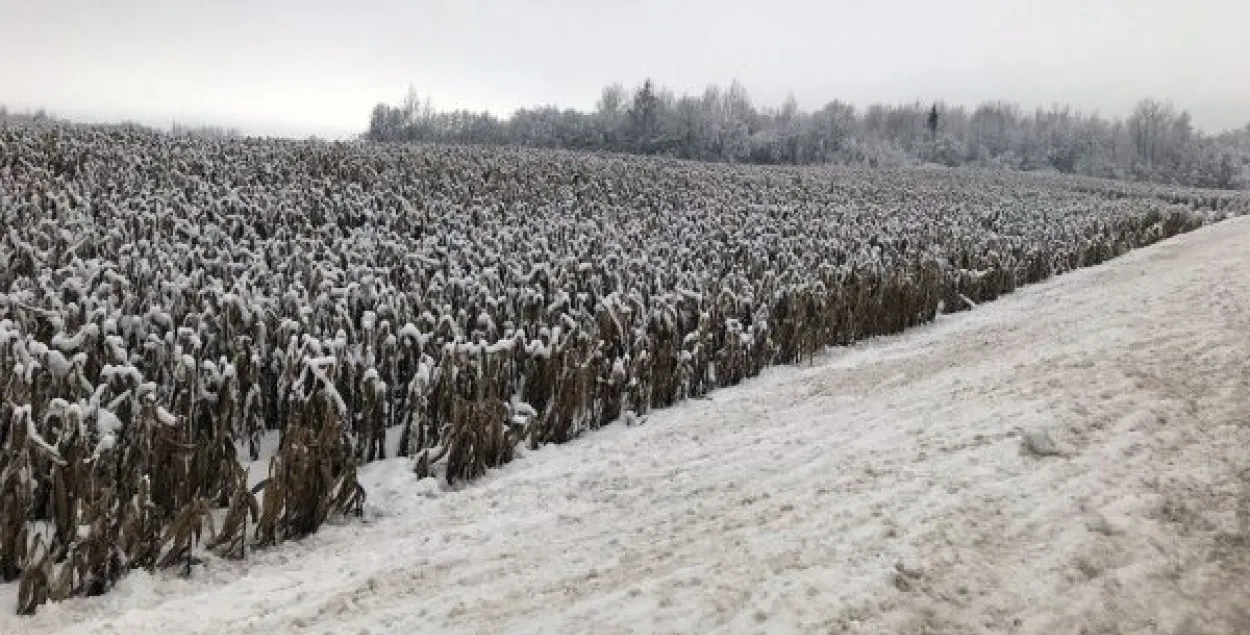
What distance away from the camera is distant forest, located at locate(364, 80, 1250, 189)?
216 ft

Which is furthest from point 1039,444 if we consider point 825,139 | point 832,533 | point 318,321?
point 825,139

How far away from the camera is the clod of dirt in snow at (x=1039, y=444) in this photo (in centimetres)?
375

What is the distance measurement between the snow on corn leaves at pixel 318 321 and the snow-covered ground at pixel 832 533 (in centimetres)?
27

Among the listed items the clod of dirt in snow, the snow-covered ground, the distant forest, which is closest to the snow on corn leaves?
the snow-covered ground

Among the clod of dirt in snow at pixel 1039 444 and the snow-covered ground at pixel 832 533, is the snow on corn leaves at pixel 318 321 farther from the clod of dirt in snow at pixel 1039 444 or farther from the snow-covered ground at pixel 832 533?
the clod of dirt in snow at pixel 1039 444

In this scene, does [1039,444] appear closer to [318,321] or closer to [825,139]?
[318,321]

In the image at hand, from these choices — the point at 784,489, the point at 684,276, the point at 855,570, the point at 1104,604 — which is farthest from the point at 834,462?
the point at 684,276

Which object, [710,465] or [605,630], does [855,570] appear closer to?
[605,630]

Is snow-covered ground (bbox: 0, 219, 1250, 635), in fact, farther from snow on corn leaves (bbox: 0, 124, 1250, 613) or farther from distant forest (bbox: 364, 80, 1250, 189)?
distant forest (bbox: 364, 80, 1250, 189)

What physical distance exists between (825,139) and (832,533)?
68.9 m

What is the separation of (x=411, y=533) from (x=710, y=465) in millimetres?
1491

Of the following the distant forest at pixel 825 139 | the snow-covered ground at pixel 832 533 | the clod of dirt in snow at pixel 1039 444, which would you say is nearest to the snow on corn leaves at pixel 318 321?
the snow-covered ground at pixel 832 533

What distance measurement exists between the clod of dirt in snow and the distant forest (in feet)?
174

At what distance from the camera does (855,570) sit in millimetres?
2891
